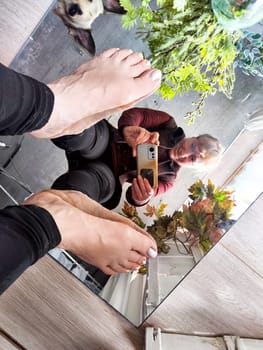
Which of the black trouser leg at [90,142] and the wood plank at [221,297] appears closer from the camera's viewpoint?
the black trouser leg at [90,142]

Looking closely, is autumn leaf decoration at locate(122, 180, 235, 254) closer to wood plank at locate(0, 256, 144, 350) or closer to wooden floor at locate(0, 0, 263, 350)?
wooden floor at locate(0, 0, 263, 350)

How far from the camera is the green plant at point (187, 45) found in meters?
0.67

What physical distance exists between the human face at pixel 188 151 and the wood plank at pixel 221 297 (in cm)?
19

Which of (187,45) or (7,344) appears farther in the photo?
(7,344)

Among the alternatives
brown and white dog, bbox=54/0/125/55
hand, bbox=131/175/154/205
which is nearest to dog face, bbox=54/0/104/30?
brown and white dog, bbox=54/0/125/55

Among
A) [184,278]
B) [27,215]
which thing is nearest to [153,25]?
[27,215]

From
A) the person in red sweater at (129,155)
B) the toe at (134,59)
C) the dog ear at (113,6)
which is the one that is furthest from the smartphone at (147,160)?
the dog ear at (113,6)

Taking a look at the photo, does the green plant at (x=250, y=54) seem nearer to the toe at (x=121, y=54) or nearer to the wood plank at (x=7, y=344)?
the toe at (x=121, y=54)

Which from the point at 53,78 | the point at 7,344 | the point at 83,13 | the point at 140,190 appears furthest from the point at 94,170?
the point at 7,344

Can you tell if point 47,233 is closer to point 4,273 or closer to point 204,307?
point 4,273

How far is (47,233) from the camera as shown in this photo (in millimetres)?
565

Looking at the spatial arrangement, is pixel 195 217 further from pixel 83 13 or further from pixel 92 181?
pixel 83 13

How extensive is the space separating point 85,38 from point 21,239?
1.52 feet

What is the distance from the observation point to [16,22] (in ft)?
2.68
